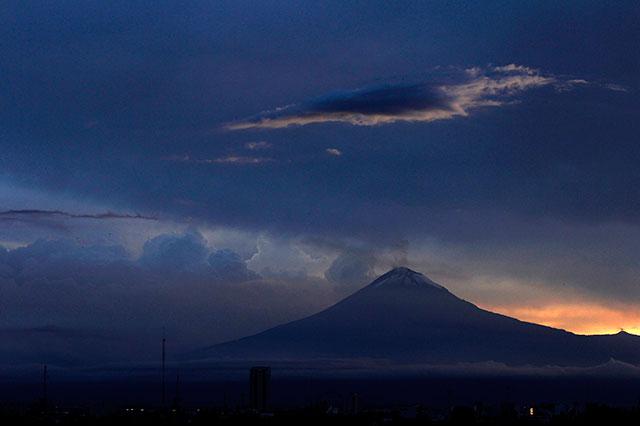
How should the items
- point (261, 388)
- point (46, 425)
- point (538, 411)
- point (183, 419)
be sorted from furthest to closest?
point (261, 388) → point (538, 411) → point (183, 419) → point (46, 425)

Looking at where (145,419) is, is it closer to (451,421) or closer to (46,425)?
(46,425)

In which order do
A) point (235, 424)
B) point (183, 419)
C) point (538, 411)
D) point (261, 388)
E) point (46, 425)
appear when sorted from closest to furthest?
point (46, 425) → point (235, 424) → point (183, 419) → point (538, 411) → point (261, 388)

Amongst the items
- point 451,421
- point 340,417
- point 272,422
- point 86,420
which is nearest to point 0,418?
point 86,420

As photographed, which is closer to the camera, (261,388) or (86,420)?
(86,420)

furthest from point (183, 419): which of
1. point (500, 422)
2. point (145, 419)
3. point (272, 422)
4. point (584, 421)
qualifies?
point (584, 421)

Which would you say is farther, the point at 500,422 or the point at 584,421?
the point at 500,422

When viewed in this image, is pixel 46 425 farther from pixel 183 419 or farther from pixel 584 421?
pixel 584 421

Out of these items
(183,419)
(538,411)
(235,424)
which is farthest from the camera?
(538,411)

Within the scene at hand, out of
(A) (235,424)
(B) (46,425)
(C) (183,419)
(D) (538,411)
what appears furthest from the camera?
(D) (538,411)
